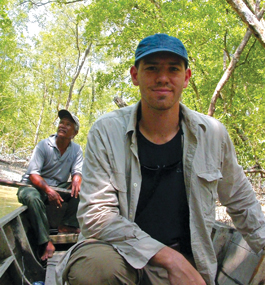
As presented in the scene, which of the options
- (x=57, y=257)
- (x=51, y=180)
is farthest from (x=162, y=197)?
(x=51, y=180)

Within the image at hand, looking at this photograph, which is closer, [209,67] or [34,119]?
[209,67]

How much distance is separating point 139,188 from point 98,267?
474mm

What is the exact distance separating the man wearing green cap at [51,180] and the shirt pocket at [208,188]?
249 centimetres

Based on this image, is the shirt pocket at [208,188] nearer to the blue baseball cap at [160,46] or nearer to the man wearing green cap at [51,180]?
the blue baseball cap at [160,46]

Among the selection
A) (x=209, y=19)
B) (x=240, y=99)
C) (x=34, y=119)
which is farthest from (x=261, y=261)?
(x=34, y=119)

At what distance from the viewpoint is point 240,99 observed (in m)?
10.3

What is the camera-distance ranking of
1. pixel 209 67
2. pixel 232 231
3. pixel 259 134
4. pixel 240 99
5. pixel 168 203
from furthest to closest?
pixel 209 67, pixel 240 99, pixel 259 134, pixel 232 231, pixel 168 203

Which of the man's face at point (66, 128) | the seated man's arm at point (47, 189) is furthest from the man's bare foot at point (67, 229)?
the man's face at point (66, 128)

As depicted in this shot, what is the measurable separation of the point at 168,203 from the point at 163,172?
0.18 m

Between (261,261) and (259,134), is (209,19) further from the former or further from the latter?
(261,261)

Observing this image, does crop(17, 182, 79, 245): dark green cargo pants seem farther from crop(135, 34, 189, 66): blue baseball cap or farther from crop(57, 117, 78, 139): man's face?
crop(135, 34, 189, 66): blue baseball cap

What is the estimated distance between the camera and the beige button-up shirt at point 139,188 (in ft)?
5.02

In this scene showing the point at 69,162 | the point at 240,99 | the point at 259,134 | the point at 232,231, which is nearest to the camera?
the point at 232,231

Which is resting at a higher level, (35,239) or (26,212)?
(26,212)
